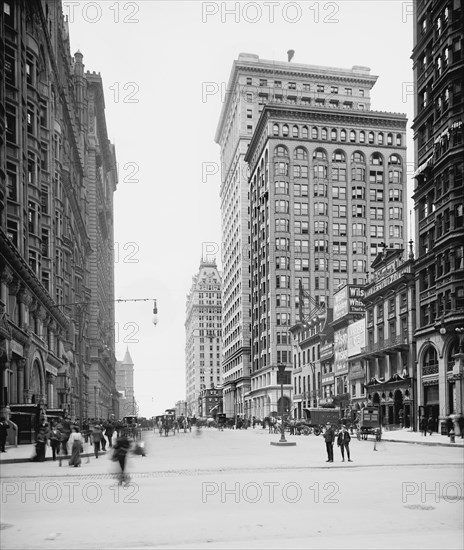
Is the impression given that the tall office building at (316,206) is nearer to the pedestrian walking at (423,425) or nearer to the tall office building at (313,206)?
the tall office building at (313,206)

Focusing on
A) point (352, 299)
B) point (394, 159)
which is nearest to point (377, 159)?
point (394, 159)

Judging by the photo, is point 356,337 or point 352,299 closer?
point 356,337

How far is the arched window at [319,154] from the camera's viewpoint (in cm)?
12738

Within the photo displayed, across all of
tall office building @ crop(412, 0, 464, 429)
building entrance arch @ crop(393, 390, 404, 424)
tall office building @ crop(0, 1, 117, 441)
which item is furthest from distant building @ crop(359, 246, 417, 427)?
tall office building @ crop(0, 1, 117, 441)

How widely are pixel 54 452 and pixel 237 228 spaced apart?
126m

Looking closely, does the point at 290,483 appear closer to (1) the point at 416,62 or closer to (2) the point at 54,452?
(2) the point at 54,452

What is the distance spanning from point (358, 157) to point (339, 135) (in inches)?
212

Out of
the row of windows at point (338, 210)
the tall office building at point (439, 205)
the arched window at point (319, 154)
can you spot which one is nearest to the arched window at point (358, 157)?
the arched window at point (319, 154)

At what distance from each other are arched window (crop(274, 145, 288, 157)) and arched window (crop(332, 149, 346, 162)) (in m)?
9.08

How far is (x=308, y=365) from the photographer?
106688 mm

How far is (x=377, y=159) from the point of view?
13025 cm

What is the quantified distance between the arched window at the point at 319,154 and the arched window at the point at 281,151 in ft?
17.7

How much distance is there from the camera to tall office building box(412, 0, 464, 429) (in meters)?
54.9

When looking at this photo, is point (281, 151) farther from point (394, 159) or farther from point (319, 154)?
point (394, 159)
